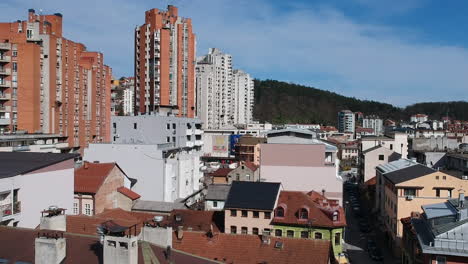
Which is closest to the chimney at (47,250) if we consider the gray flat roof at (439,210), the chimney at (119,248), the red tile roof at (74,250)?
the red tile roof at (74,250)

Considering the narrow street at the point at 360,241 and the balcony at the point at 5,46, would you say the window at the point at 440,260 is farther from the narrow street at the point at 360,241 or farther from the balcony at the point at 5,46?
the balcony at the point at 5,46

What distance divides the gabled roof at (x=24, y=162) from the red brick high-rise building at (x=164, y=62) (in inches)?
2336

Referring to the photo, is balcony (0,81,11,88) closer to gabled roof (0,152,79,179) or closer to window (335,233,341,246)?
gabled roof (0,152,79,179)

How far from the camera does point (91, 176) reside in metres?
40.7

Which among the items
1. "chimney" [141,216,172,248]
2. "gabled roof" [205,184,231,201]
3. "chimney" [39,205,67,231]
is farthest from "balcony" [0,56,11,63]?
"chimney" [141,216,172,248]

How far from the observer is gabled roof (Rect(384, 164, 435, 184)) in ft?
155

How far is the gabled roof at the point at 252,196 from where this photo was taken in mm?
35719

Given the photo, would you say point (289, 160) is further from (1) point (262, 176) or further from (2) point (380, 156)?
(2) point (380, 156)

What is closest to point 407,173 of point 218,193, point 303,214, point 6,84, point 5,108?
point 303,214

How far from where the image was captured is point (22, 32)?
2729 inches

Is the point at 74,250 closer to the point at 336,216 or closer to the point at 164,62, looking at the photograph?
the point at 336,216

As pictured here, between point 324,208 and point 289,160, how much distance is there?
54.8 feet

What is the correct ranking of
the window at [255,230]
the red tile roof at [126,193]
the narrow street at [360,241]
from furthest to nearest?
the narrow street at [360,241]
the red tile roof at [126,193]
the window at [255,230]

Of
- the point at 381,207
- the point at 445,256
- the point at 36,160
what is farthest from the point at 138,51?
the point at 445,256
